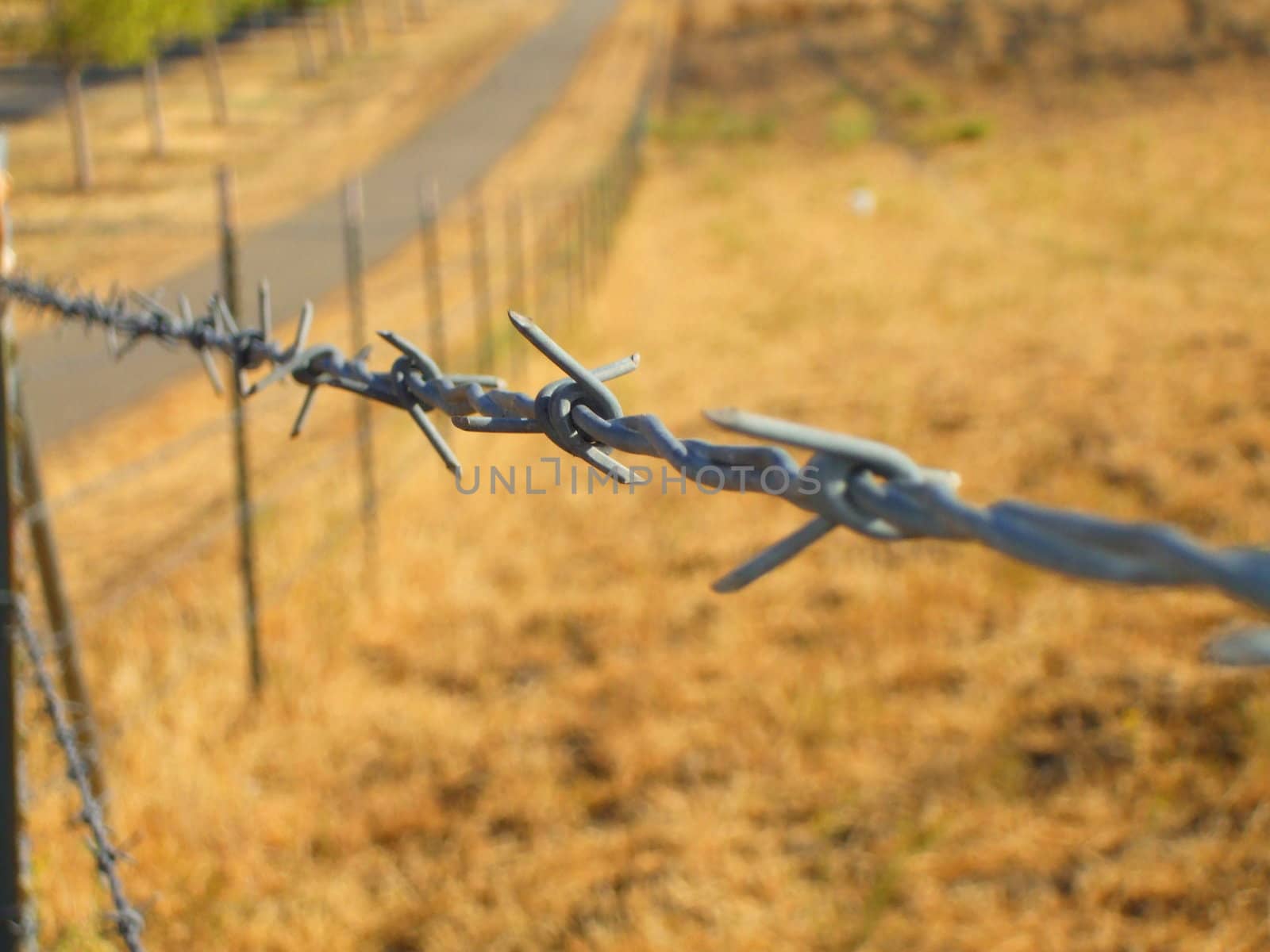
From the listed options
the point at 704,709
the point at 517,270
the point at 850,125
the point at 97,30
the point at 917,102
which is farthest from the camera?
the point at 917,102

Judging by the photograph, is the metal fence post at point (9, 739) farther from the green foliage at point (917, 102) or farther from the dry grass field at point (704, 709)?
the green foliage at point (917, 102)

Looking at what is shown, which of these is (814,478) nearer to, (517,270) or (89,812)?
(89,812)

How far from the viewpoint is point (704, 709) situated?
348 cm

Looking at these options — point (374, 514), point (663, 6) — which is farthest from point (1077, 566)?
point (663, 6)

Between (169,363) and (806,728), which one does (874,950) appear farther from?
(169,363)

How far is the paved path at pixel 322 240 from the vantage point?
8.18 m

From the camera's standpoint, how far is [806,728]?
3.33 metres

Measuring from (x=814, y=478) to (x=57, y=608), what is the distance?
2.77 m

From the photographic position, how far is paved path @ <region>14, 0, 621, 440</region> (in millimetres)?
8180

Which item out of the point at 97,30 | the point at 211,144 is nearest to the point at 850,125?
the point at 211,144

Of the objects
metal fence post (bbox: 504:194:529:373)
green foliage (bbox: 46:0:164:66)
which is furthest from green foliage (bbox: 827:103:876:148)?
metal fence post (bbox: 504:194:529:373)

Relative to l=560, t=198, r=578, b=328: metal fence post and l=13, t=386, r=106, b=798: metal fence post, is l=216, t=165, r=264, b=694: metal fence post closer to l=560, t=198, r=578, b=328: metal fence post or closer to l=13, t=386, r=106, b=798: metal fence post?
l=13, t=386, r=106, b=798: metal fence post

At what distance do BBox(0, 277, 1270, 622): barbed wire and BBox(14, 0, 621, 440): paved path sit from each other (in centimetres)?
128

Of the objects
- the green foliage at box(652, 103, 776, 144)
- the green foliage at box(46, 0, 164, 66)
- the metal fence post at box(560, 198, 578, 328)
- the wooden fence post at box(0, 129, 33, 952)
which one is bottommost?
the green foliage at box(652, 103, 776, 144)
